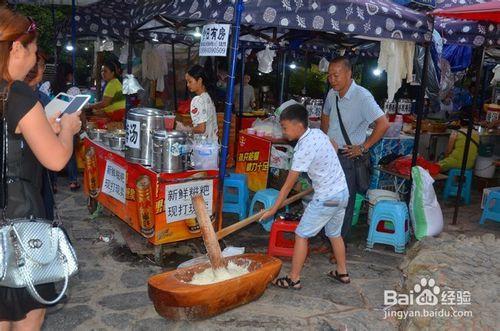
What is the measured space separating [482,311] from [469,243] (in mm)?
1302

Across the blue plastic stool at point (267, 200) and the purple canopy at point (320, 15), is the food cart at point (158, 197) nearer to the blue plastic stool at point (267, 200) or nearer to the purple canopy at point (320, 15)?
the blue plastic stool at point (267, 200)

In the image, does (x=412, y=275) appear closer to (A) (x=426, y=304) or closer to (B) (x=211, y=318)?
(A) (x=426, y=304)

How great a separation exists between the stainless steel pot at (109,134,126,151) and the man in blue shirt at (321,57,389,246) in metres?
2.48

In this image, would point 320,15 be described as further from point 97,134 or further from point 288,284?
point 97,134

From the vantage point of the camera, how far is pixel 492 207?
6.59m

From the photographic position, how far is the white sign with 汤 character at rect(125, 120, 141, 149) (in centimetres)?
460

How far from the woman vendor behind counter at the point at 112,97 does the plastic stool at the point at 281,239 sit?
3741 millimetres

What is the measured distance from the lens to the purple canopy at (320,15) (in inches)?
171

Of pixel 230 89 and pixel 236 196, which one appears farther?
pixel 236 196

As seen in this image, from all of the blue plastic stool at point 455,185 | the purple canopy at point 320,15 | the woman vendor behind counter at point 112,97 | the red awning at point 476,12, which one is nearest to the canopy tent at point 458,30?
the red awning at point 476,12

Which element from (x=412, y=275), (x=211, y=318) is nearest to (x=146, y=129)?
(x=211, y=318)

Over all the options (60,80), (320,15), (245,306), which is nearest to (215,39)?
(320,15)

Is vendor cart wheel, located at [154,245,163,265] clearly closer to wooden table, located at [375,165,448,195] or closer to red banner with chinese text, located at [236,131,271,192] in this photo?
red banner with chinese text, located at [236,131,271,192]

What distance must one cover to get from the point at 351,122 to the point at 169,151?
207 cm
